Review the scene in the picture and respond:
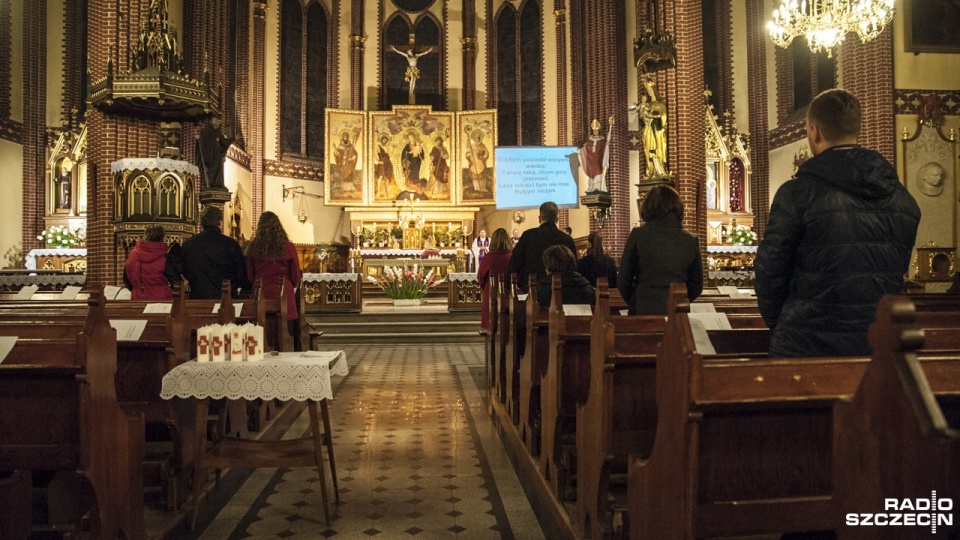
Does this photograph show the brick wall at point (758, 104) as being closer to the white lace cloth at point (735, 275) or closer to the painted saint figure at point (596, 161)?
the white lace cloth at point (735, 275)

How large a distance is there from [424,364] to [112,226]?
486 cm

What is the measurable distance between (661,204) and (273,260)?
3.88 m

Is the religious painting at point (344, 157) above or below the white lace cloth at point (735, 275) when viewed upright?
above

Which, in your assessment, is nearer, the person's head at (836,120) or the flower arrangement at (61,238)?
the person's head at (836,120)

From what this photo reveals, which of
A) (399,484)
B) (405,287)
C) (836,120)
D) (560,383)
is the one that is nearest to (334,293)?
(405,287)

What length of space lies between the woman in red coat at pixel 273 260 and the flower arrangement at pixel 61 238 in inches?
394

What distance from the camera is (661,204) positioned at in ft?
13.7

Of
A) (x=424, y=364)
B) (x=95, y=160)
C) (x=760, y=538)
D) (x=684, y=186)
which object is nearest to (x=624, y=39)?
(x=684, y=186)

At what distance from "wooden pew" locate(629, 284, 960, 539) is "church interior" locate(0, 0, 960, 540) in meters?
0.01

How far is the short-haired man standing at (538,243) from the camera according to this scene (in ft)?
20.3

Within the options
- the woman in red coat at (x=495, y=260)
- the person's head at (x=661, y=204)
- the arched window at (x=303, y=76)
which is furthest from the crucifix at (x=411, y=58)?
the person's head at (x=661, y=204)

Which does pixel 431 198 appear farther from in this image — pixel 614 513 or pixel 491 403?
pixel 614 513

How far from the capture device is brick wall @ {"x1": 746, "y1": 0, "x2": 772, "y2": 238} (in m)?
17.7

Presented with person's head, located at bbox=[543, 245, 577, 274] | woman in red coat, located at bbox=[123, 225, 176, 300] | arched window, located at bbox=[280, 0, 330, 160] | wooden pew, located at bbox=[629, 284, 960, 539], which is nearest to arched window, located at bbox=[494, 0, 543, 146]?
arched window, located at bbox=[280, 0, 330, 160]
